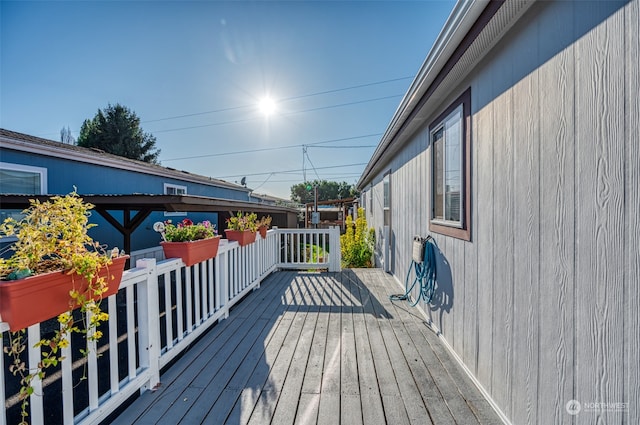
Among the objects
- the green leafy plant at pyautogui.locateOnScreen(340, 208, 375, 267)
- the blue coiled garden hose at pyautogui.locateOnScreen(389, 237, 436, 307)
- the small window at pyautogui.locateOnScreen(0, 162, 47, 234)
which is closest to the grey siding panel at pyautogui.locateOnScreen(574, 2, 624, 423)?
the blue coiled garden hose at pyautogui.locateOnScreen(389, 237, 436, 307)

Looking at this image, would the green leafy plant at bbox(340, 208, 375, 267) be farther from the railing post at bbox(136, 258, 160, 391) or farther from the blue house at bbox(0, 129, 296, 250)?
the railing post at bbox(136, 258, 160, 391)

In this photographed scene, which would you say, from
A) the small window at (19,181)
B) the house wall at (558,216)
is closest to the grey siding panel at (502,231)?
the house wall at (558,216)

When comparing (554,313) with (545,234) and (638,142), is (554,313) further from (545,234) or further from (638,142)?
(638,142)

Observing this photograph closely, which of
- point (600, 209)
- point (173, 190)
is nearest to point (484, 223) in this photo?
point (600, 209)

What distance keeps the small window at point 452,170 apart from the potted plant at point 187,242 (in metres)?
2.39

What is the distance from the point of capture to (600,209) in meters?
1.03

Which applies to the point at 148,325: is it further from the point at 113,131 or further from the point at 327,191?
the point at 327,191

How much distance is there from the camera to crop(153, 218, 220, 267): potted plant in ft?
7.75

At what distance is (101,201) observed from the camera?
12.6 ft

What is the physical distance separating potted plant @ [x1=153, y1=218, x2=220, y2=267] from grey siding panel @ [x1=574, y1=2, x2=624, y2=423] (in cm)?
262

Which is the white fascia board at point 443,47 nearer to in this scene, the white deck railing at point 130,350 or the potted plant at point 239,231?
the potted plant at point 239,231

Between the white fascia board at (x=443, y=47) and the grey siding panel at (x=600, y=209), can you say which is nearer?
the grey siding panel at (x=600, y=209)

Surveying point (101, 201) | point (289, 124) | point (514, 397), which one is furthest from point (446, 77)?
point (289, 124)

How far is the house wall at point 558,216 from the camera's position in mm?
Result: 956
